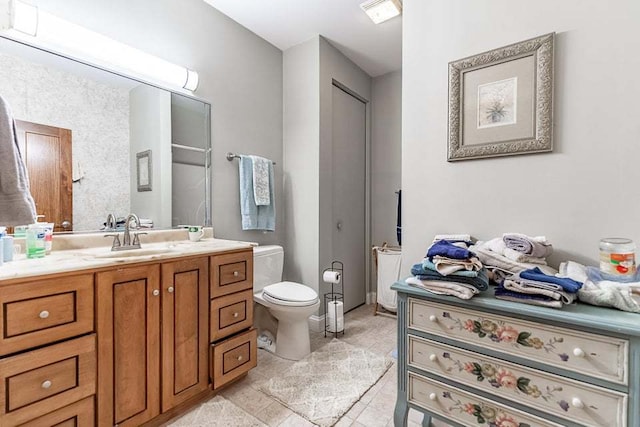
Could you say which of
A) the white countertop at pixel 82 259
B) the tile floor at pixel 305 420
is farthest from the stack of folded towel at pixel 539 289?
the white countertop at pixel 82 259

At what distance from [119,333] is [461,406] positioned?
1.41 m

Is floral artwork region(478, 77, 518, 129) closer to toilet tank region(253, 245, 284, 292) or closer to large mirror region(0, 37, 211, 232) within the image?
toilet tank region(253, 245, 284, 292)

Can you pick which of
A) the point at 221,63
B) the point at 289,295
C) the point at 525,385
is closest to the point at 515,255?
the point at 525,385

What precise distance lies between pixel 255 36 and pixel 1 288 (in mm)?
2381

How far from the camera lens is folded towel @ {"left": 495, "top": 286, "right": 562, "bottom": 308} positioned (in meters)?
0.92

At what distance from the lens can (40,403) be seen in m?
1.03

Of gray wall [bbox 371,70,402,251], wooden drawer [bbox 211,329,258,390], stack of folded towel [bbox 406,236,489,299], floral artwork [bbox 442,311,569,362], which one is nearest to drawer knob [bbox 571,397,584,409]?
floral artwork [bbox 442,311,569,362]

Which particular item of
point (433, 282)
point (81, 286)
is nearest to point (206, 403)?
point (81, 286)

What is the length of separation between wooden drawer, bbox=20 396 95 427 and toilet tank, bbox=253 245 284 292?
116 cm

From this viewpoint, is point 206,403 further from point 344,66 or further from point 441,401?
point 344,66

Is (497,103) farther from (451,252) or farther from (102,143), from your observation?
(102,143)

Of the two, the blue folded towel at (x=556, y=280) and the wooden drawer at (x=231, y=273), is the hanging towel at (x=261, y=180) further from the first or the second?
the blue folded towel at (x=556, y=280)

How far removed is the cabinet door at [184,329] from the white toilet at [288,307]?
1.80ft

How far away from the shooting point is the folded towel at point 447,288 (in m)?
1.03
